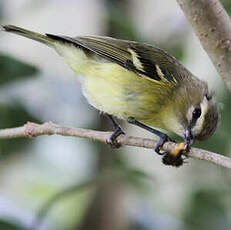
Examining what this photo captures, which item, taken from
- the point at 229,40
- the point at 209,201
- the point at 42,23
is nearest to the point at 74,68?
the point at 209,201

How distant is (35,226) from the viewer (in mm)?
2391

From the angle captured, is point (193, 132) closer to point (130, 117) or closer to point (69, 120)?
point (130, 117)

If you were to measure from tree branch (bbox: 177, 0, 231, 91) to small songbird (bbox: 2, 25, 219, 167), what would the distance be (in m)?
0.66

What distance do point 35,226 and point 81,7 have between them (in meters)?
3.55

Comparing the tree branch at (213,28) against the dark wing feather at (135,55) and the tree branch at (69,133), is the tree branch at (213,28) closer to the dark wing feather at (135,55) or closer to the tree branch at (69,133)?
the tree branch at (69,133)

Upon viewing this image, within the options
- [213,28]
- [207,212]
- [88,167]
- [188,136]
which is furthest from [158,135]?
[213,28]

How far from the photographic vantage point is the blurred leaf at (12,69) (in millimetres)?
2467

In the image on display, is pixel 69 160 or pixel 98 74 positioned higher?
pixel 98 74

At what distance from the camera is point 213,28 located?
1.77 meters

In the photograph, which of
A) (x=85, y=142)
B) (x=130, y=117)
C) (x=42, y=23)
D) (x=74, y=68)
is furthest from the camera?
(x=42, y=23)

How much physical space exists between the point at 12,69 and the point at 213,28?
1.07 m

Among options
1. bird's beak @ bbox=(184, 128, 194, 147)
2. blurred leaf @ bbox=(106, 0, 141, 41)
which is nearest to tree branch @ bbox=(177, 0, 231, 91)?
bird's beak @ bbox=(184, 128, 194, 147)

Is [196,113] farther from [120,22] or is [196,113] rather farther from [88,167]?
[88,167]

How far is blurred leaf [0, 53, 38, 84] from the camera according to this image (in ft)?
8.09
